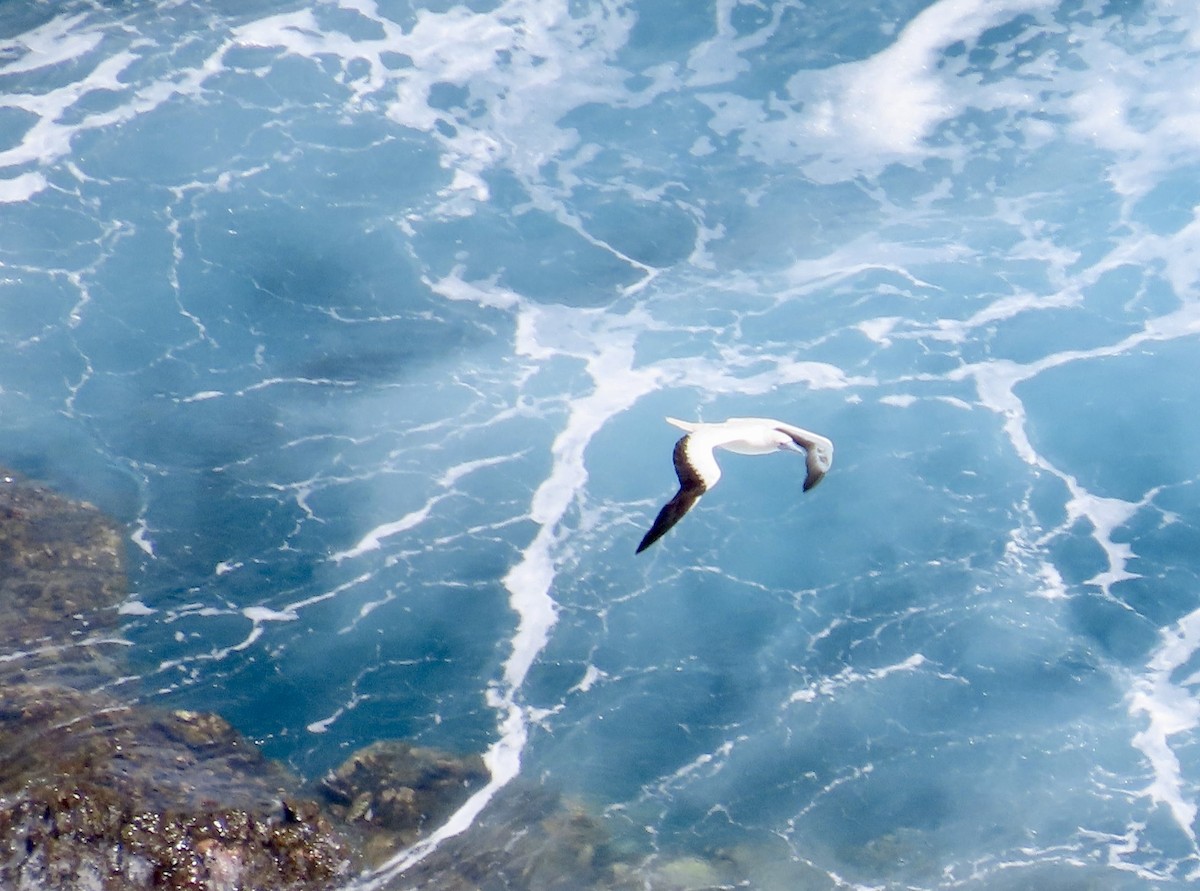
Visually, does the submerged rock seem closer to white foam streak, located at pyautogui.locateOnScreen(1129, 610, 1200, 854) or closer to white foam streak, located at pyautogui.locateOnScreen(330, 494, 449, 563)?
white foam streak, located at pyautogui.locateOnScreen(330, 494, 449, 563)

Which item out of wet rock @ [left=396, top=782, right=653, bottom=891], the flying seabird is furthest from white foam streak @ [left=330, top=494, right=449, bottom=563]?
the flying seabird

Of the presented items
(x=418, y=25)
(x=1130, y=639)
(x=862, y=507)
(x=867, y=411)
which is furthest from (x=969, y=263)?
(x=418, y=25)

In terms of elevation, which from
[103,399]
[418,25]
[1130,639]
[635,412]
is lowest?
[1130,639]

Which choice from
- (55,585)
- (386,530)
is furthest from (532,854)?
(55,585)

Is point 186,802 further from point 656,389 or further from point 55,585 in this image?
point 656,389

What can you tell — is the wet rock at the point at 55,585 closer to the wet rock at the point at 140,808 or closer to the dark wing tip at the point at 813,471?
the wet rock at the point at 140,808

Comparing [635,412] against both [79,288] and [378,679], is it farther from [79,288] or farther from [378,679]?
[79,288]
